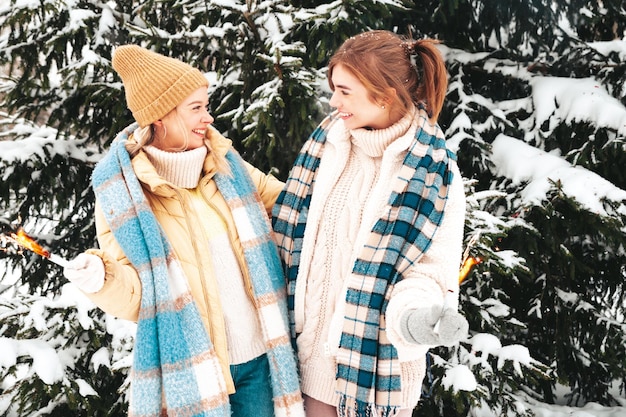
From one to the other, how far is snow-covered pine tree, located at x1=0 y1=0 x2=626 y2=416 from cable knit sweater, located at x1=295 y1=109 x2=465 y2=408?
1006 mm

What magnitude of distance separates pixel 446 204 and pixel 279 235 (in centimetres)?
71

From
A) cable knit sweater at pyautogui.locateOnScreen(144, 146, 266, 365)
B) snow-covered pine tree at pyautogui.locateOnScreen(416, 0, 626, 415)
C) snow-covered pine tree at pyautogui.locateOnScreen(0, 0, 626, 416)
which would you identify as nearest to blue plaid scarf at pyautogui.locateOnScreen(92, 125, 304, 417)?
cable knit sweater at pyautogui.locateOnScreen(144, 146, 266, 365)

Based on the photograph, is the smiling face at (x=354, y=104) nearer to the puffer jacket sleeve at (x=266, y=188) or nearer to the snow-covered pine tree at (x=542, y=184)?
the puffer jacket sleeve at (x=266, y=188)

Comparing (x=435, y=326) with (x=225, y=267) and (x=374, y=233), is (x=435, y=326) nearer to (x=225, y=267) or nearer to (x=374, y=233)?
(x=374, y=233)

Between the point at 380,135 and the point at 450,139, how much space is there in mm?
1749

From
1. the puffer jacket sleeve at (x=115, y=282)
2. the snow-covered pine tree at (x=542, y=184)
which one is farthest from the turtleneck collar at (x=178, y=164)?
the snow-covered pine tree at (x=542, y=184)

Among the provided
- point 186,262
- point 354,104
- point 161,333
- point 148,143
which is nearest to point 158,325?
point 161,333

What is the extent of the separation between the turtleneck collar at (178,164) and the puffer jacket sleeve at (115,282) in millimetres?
270

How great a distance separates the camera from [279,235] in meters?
2.18

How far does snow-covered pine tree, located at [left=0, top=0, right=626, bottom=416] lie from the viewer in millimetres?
2980

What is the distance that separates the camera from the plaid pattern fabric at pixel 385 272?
181 cm

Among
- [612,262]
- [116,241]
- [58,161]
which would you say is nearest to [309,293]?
[116,241]

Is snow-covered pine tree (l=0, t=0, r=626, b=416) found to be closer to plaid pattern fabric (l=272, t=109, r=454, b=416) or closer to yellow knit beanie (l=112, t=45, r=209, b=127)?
yellow knit beanie (l=112, t=45, r=209, b=127)

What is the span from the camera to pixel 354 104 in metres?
1.93
